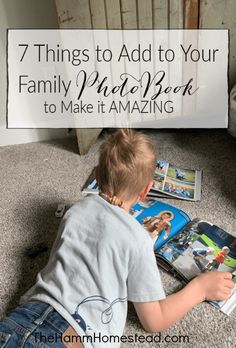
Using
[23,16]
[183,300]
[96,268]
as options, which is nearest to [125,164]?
[96,268]

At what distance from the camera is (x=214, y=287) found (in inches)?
44.2

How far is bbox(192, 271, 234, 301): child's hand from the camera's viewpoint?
1120mm

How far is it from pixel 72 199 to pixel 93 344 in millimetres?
692

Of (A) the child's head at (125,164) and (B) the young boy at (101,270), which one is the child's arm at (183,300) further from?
(A) the child's head at (125,164)

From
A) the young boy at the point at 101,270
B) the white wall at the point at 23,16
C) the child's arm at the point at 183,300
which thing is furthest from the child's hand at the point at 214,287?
the white wall at the point at 23,16

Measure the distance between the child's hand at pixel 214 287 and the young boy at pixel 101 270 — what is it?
19cm

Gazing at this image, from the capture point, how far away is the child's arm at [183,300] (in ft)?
3.33

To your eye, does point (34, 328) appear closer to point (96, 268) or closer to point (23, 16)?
point (96, 268)

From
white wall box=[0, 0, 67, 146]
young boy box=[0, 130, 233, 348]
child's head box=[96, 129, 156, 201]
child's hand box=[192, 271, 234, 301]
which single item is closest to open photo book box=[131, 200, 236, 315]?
child's hand box=[192, 271, 234, 301]

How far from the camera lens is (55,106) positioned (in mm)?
1830

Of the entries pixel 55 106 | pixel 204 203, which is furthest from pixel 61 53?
pixel 204 203

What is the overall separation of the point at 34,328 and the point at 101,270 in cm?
19

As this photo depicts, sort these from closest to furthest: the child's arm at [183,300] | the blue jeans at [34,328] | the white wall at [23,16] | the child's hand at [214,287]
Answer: the blue jeans at [34,328] < the child's arm at [183,300] < the child's hand at [214,287] < the white wall at [23,16]

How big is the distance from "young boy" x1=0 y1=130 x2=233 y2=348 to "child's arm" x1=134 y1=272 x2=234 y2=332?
0.6 inches
